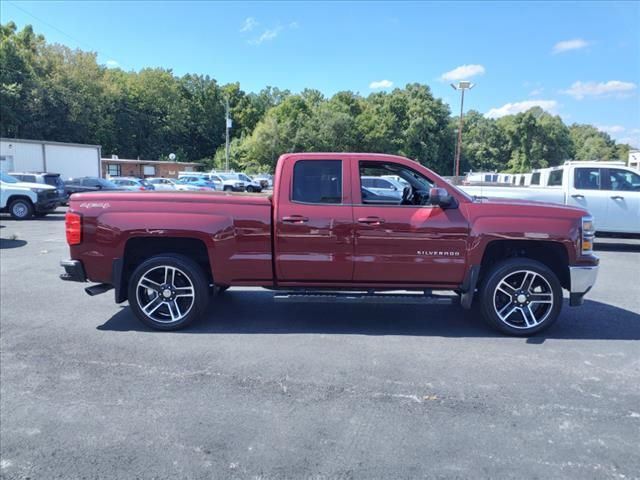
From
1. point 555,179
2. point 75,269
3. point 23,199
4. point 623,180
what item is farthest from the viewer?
point 23,199

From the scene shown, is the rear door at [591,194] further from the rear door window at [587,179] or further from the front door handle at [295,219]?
the front door handle at [295,219]

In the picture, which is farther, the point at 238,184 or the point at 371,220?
the point at 238,184

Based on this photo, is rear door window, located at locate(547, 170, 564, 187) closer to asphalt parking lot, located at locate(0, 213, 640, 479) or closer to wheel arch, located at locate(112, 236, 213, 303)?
asphalt parking lot, located at locate(0, 213, 640, 479)

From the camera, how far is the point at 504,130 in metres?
81.9

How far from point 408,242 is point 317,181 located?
3.90 ft

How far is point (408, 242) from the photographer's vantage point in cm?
509

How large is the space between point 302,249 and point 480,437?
2614 mm

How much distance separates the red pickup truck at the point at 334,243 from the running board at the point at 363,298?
0.08 ft

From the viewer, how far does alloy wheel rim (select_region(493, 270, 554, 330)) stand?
202 inches

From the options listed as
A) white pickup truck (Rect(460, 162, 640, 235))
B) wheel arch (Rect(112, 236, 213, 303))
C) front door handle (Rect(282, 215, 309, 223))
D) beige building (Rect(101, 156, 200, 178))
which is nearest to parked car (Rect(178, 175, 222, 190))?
beige building (Rect(101, 156, 200, 178))

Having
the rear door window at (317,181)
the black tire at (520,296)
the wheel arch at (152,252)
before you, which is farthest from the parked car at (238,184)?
the black tire at (520,296)

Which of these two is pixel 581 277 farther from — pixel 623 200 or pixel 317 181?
pixel 623 200

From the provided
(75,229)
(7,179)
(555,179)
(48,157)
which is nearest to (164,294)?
(75,229)

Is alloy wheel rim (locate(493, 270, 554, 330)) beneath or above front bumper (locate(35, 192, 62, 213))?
beneath
